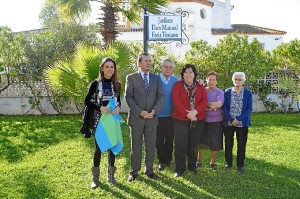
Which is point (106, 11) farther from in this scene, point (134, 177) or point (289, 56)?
point (289, 56)

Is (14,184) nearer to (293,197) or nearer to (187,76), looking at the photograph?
(187,76)

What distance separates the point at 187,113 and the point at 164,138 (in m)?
0.83

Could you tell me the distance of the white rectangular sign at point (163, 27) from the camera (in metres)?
7.23

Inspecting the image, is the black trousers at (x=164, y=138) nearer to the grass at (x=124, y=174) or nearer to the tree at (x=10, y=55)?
the grass at (x=124, y=174)

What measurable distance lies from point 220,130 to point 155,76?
1.46 meters

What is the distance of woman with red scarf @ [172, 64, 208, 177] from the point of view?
588 cm

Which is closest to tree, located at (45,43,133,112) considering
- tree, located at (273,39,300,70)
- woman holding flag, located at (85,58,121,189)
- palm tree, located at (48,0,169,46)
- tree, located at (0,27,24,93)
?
palm tree, located at (48,0,169,46)

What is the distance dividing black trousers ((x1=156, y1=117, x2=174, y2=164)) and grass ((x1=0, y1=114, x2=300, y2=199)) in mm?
343

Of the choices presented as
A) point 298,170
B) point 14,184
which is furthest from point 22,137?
point 298,170

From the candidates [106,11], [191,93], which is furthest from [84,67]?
[191,93]

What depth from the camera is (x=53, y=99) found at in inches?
589

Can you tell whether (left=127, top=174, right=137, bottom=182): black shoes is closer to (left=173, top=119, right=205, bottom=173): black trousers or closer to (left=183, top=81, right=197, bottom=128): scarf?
(left=173, top=119, right=205, bottom=173): black trousers

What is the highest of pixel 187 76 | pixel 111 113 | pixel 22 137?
pixel 187 76

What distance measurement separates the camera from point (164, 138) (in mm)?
6441
